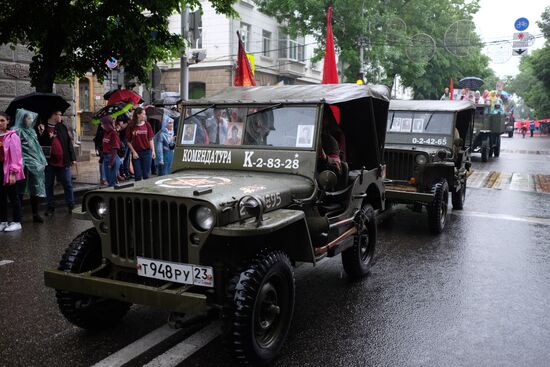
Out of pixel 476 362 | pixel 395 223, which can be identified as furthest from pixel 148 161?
pixel 476 362

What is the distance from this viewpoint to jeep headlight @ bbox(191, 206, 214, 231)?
3.54m

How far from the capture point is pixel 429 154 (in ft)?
28.2

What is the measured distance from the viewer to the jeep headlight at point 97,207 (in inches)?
155

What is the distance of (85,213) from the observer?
4.01 metres

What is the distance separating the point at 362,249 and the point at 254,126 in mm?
1982

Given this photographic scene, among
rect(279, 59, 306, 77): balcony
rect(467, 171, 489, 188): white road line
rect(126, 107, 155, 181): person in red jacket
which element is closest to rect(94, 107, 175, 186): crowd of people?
rect(126, 107, 155, 181): person in red jacket

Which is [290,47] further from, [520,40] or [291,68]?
[520,40]

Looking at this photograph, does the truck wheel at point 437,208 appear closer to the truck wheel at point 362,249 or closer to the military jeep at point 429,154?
the military jeep at point 429,154

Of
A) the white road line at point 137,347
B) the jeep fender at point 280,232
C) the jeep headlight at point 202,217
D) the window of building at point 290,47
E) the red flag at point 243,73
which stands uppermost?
the window of building at point 290,47

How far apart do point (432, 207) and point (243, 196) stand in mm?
5073

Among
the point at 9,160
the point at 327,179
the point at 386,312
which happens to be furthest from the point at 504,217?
the point at 9,160

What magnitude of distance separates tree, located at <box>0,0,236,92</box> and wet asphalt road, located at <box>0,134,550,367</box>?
12.7 feet

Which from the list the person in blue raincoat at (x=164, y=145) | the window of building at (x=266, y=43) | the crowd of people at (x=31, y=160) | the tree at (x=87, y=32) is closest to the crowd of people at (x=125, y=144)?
the person in blue raincoat at (x=164, y=145)

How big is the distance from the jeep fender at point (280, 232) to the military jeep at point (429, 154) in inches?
164
